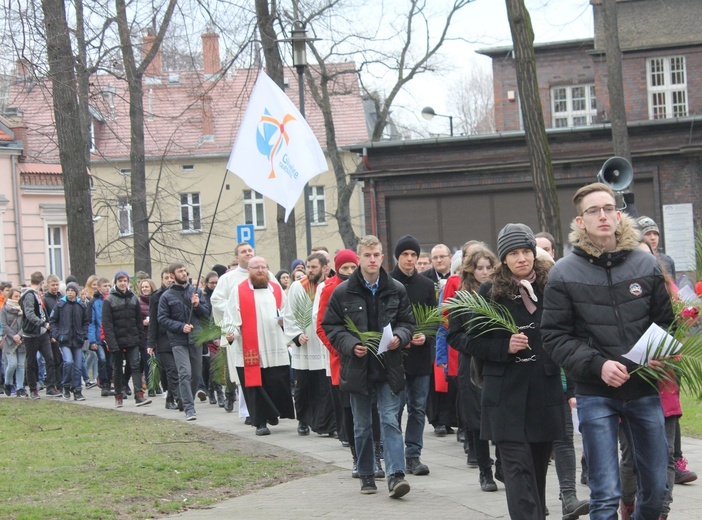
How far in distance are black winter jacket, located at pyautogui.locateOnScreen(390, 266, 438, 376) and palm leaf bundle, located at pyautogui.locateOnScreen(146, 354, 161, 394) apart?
8.61 meters

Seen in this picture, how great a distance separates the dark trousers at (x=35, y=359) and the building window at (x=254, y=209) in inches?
1474

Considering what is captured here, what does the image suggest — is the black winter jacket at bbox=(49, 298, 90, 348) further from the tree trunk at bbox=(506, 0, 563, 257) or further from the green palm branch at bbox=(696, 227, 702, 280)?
the green palm branch at bbox=(696, 227, 702, 280)

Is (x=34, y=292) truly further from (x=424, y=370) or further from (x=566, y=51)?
(x=566, y=51)

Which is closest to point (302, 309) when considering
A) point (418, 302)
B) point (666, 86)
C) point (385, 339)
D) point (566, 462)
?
point (418, 302)

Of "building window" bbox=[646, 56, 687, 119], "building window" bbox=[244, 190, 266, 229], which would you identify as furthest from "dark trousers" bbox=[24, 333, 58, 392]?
"building window" bbox=[244, 190, 266, 229]

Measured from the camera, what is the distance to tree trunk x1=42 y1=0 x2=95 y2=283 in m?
20.2

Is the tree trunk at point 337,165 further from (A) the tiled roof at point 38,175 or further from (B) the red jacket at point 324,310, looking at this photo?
(B) the red jacket at point 324,310

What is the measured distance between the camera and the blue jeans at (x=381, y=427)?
9227 mm

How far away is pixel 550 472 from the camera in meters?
10.2

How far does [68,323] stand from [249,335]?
680cm

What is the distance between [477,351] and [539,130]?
9705mm

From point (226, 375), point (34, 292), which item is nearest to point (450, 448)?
point (226, 375)

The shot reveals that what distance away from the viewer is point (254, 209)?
193 ft

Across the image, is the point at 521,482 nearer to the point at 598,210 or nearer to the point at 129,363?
the point at 598,210
